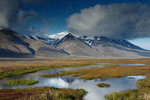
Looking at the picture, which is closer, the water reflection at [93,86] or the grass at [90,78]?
the grass at [90,78]

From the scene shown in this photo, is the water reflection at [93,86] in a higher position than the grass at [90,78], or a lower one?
lower

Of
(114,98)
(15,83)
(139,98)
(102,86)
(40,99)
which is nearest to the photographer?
(40,99)

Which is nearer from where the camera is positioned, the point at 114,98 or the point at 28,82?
the point at 114,98

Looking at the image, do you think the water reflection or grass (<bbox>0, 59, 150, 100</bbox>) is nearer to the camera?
grass (<bbox>0, 59, 150, 100</bbox>)

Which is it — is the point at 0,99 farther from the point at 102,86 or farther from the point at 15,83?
the point at 102,86

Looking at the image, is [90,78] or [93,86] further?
[90,78]

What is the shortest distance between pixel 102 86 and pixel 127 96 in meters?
9.01

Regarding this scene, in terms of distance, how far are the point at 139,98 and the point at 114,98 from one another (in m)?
3.29

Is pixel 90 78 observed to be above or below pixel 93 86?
A: above

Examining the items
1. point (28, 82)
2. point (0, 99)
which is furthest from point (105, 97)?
point (28, 82)

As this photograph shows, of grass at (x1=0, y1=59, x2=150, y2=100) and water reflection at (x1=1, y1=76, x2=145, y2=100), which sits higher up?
grass at (x1=0, y1=59, x2=150, y2=100)

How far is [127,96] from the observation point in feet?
69.6

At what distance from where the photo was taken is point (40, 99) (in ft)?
59.3

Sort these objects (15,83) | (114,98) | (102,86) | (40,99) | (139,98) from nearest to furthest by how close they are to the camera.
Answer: (40,99), (139,98), (114,98), (102,86), (15,83)
